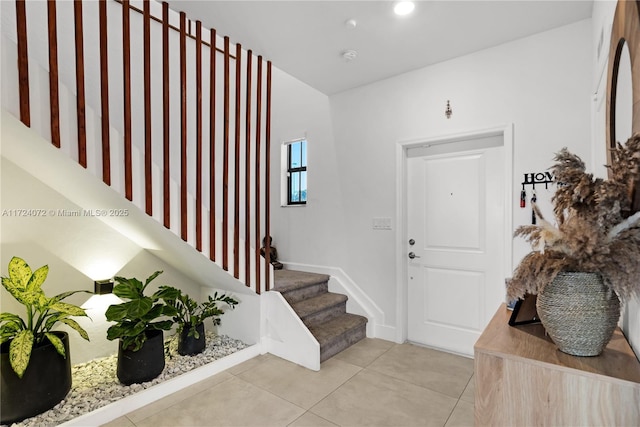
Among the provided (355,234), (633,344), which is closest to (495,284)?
(355,234)

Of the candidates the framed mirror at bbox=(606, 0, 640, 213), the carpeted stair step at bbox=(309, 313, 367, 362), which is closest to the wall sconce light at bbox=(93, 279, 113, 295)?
the carpeted stair step at bbox=(309, 313, 367, 362)

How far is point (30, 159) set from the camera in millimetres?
2230

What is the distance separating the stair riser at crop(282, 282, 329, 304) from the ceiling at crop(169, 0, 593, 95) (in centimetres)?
229

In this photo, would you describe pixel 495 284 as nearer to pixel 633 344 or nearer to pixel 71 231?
pixel 633 344

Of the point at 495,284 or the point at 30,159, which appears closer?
the point at 30,159

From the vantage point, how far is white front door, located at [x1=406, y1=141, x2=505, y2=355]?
292cm

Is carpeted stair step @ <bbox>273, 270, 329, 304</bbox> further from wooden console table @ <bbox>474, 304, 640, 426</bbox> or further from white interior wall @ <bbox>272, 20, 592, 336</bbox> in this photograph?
wooden console table @ <bbox>474, 304, 640, 426</bbox>

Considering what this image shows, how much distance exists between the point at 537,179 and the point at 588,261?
6.27ft

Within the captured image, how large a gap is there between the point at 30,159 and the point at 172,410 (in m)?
1.97

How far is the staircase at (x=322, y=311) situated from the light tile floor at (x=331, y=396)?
0.62 ft

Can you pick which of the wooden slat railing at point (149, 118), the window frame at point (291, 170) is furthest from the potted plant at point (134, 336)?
the window frame at point (291, 170)

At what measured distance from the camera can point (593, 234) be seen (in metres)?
0.96

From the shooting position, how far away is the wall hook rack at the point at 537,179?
8.46 feet

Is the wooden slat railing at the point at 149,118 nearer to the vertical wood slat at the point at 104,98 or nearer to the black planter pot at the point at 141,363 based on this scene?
the vertical wood slat at the point at 104,98
